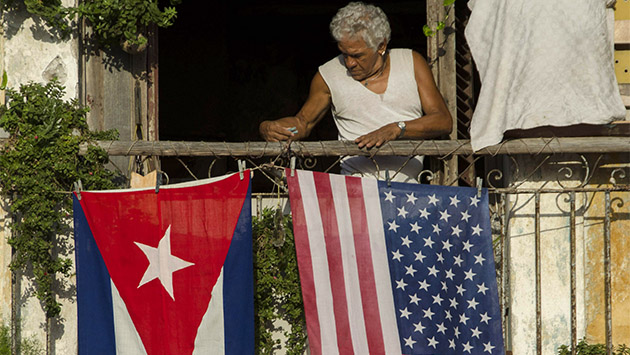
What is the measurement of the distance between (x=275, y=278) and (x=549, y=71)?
1895 mm

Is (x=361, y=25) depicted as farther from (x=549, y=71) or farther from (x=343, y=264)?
(x=343, y=264)

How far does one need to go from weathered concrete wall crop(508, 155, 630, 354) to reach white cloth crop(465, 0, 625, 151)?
390mm

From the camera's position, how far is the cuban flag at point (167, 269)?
4293 millimetres

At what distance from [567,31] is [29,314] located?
11.2 ft

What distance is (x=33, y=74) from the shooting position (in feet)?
15.4

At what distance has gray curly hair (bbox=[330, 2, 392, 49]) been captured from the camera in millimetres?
4664

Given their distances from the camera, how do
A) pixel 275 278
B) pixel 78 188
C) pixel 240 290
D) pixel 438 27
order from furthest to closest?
pixel 438 27
pixel 275 278
pixel 78 188
pixel 240 290

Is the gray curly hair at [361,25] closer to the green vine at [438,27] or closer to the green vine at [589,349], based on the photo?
the green vine at [438,27]

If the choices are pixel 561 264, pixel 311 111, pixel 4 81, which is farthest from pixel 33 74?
pixel 561 264

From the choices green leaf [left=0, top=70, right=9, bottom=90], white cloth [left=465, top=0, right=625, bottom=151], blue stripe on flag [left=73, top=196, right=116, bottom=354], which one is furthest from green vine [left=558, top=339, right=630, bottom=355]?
green leaf [left=0, top=70, right=9, bottom=90]

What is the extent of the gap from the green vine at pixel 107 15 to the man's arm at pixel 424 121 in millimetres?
1375

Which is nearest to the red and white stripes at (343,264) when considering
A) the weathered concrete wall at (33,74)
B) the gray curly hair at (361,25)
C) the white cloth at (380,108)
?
the white cloth at (380,108)

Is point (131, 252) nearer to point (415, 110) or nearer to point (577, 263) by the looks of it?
point (415, 110)

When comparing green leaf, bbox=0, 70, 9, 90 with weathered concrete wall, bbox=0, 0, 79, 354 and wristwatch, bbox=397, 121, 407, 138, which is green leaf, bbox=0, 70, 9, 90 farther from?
wristwatch, bbox=397, 121, 407, 138
